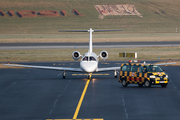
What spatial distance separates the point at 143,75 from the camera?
97.3ft

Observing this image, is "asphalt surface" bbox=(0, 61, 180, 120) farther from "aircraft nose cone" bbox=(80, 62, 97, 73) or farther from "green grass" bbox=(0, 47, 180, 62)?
"green grass" bbox=(0, 47, 180, 62)

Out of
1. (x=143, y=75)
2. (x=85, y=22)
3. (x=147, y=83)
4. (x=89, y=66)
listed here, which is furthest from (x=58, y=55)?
(x=85, y=22)

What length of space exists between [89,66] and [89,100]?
10711 mm

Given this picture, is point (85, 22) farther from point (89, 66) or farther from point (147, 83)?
point (147, 83)

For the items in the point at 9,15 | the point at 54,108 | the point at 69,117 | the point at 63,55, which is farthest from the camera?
the point at 9,15

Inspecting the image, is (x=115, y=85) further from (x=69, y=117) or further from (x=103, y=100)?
(x=69, y=117)

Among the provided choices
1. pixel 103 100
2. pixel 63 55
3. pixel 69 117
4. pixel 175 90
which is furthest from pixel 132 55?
pixel 69 117

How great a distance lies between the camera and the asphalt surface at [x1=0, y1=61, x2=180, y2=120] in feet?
64.7

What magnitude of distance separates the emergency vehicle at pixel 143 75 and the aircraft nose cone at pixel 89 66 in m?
4.32

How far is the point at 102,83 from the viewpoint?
3375 cm

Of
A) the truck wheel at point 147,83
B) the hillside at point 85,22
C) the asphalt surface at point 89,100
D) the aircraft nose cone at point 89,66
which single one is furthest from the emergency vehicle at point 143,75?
the hillside at point 85,22

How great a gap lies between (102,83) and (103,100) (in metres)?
9.36

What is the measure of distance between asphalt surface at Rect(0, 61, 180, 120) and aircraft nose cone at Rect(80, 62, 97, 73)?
3.96 feet

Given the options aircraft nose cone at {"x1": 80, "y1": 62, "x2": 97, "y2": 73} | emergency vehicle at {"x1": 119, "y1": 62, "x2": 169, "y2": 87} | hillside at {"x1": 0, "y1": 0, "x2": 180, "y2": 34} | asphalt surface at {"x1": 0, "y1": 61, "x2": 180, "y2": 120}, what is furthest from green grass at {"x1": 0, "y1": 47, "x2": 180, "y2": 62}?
hillside at {"x1": 0, "y1": 0, "x2": 180, "y2": 34}
